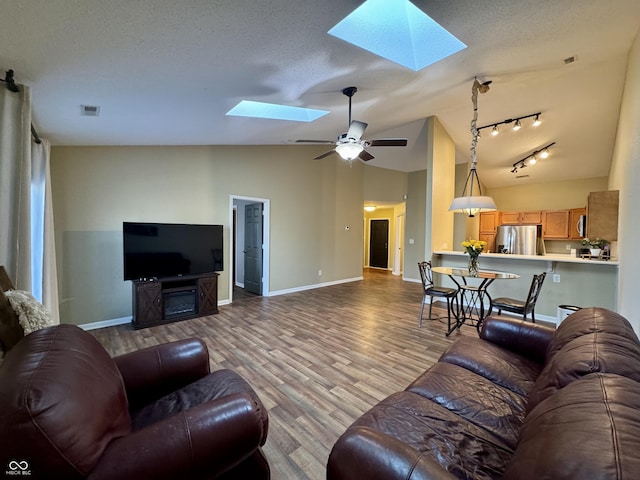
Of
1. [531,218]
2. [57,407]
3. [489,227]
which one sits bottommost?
[57,407]

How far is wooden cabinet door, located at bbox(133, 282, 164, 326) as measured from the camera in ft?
12.6

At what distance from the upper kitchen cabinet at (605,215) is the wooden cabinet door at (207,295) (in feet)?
18.1

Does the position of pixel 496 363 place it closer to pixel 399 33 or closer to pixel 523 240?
pixel 399 33

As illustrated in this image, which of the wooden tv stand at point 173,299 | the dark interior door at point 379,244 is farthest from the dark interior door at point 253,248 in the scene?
the dark interior door at point 379,244

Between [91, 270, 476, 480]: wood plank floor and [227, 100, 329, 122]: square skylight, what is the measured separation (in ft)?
8.89

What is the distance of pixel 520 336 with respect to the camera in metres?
1.98

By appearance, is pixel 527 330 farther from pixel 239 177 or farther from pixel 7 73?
pixel 239 177

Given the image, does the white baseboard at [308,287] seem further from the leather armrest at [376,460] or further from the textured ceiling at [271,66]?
the leather armrest at [376,460]

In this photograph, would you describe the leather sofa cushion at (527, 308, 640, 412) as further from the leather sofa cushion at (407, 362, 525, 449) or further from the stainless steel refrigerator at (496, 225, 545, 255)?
the stainless steel refrigerator at (496, 225, 545, 255)

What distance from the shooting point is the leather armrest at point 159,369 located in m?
1.52

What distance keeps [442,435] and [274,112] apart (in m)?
3.51

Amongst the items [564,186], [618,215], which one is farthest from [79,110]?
[564,186]

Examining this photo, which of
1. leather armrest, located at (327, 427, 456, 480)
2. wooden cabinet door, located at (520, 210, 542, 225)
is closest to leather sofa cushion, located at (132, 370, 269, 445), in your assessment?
leather armrest, located at (327, 427, 456, 480)

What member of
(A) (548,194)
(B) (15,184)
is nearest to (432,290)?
(B) (15,184)
